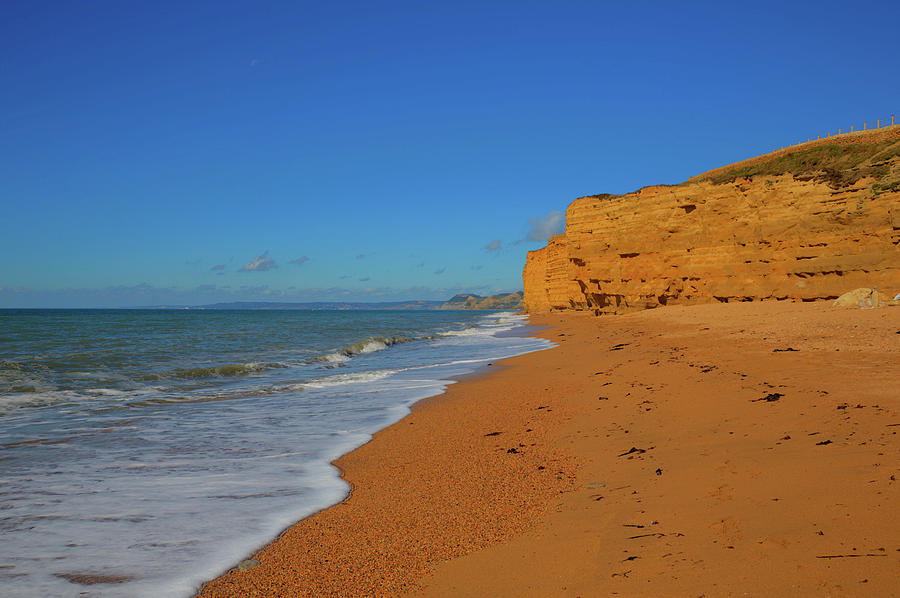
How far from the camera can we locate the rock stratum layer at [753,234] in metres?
20.8

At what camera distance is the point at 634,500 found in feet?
12.3

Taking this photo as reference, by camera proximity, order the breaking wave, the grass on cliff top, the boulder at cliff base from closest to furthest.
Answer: the boulder at cliff base, the breaking wave, the grass on cliff top

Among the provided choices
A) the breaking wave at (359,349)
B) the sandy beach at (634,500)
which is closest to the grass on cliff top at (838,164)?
the sandy beach at (634,500)

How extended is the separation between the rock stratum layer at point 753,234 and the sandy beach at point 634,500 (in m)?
16.5

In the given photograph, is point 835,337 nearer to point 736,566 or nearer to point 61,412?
point 736,566

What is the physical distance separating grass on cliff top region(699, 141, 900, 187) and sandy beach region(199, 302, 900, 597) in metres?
17.9

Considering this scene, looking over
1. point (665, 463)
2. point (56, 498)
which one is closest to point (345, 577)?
point (665, 463)

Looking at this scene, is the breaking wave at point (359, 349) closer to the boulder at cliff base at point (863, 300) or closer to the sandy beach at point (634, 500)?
the sandy beach at point (634, 500)

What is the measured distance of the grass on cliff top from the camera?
2130 cm

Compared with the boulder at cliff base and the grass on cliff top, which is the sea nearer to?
the boulder at cliff base

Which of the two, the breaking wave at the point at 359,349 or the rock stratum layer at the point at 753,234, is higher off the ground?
the rock stratum layer at the point at 753,234

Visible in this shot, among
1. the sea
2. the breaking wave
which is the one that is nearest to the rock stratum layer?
the breaking wave

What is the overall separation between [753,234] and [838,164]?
4.46 metres

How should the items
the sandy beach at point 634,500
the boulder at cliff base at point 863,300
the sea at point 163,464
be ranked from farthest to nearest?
1. the boulder at cliff base at point 863,300
2. the sea at point 163,464
3. the sandy beach at point 634,500
